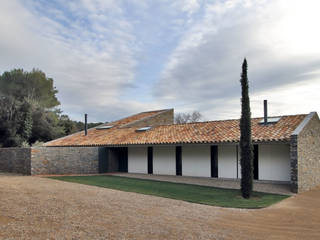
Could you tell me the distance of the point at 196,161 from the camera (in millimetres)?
17969

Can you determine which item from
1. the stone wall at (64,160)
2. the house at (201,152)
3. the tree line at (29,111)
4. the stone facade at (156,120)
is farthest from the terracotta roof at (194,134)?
the tree line at (29,111)

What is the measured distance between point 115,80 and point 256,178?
15601 mm

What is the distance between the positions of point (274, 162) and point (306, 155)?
1.91m

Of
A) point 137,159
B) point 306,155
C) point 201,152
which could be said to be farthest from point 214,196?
point 137,159

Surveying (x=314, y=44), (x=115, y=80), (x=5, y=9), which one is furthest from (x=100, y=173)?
(x=314, y=44)

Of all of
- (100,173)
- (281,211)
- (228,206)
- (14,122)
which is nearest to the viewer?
(281,211)

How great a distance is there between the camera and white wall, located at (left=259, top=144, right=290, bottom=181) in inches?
580

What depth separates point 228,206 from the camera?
9.34 meters

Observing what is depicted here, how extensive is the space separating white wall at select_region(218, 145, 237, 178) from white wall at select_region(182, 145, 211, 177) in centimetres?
79

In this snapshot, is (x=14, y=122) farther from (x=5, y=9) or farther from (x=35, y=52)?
(x=5, y=9)

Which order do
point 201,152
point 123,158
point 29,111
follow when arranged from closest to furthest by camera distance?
point 201,152 → point 123,158 → point 29,111

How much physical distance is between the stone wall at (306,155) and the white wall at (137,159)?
1072 centimetres

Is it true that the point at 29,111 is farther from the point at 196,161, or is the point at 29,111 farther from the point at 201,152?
the point at 201,152

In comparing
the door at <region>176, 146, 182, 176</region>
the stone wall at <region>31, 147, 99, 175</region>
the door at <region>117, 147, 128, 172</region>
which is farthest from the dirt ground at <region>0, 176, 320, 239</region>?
the door at <region>117, 147, 128, 172</region>
